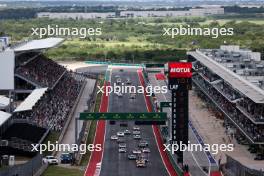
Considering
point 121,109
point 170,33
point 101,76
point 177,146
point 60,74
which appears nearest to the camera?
point 177,146

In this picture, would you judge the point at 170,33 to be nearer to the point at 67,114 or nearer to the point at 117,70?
the point at 117,70

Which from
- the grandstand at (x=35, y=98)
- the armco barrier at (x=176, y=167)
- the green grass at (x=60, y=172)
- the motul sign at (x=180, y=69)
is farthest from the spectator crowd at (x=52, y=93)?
the motul sign at (x=180, y=69)

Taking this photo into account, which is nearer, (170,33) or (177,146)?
(177,146)

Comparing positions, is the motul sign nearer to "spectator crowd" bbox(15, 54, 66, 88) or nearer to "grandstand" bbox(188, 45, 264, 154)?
"grandstand" bbox(188, 45, 264, 154)

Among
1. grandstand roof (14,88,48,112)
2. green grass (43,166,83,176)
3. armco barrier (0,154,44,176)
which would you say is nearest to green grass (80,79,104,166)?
green grass (43,166,83,176)

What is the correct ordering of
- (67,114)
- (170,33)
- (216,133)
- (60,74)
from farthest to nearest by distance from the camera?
(170,33)
(60,74)
(67,114)
(216,133)

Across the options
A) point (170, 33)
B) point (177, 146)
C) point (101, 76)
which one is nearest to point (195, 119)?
point (177, 146)

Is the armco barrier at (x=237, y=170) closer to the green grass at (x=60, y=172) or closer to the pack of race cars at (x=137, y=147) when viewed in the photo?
the pack of race cars at (x=137, y=147)
